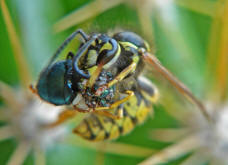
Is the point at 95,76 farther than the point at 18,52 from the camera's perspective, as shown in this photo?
No

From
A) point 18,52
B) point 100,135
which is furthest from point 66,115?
point 18,52

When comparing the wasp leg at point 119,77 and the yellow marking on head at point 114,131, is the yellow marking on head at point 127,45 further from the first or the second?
the yellow marking on head at point 114,131

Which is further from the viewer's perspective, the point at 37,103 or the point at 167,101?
the point at 167,101

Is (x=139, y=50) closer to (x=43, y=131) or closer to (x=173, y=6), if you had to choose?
(x=43, y=131)

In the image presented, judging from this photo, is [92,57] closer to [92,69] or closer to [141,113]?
[92,69]

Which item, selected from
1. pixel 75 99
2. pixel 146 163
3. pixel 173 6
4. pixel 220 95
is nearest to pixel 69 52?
pixel 75 99

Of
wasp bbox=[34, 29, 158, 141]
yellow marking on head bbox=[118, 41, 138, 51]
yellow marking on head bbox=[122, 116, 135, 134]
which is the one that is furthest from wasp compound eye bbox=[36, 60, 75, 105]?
yellow marking on head bbox=[122, 116, 135, 134]

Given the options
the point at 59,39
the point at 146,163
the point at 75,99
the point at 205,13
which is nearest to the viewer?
the point at 75,99
